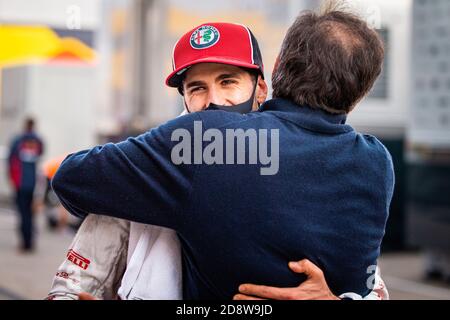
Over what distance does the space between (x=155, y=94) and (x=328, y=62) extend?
11914 millimetres

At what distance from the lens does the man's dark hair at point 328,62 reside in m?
1.93

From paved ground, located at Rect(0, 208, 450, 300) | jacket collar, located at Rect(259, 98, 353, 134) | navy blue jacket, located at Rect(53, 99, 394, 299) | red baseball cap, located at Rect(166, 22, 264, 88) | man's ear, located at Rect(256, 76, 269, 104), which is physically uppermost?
red baseball cap, located at Rect(166, 22, 264, 88)

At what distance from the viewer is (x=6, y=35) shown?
8234 millimetres

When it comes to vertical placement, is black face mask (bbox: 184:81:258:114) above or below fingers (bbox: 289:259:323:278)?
above

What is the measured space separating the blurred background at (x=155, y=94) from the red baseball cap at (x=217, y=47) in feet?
6.94

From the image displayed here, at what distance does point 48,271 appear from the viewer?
31.3 feet

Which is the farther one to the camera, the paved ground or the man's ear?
the paved ground

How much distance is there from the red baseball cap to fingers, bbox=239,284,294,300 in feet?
1.56

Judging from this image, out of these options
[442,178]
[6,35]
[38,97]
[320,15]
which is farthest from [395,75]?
[320,15]

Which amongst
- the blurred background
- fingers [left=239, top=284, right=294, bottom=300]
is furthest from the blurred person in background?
fingers [left=239, top=284, right=294, bottom=300]

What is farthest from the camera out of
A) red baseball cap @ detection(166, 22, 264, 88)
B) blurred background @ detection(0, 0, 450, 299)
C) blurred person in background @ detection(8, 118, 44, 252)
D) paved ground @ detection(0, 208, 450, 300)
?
blurred person in background @ detection(8, 118, 44, 252)

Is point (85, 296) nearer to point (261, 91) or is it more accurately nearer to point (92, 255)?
point (92, 255)

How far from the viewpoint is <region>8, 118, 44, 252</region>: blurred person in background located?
37.5ft

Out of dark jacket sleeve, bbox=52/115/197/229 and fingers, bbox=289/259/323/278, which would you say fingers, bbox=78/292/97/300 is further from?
fingers, bbox=289/259/323/278
